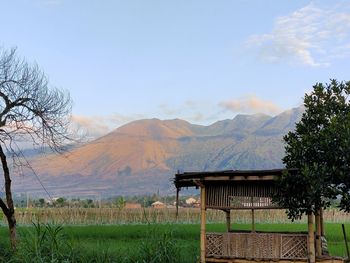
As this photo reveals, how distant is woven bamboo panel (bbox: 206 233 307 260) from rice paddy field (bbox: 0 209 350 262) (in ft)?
2.67

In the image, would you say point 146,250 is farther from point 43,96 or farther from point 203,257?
point 43,96

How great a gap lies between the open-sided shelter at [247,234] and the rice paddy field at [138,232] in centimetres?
90

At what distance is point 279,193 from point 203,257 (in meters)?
2.27

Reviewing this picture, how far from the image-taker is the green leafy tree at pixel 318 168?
496 inches

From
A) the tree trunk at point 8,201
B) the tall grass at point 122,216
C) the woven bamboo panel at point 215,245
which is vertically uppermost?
the tree trunk at point 8,201

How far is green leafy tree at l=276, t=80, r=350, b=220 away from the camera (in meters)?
12.6

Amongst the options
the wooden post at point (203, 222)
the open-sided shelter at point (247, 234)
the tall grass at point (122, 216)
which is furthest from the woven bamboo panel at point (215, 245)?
the tall grass at point (122, 216)

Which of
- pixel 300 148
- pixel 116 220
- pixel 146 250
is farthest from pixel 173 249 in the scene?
pixel 116 220

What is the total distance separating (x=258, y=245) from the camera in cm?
1320

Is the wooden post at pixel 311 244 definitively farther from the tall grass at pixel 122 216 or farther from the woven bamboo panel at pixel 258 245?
the tall grass at pixel 122 216

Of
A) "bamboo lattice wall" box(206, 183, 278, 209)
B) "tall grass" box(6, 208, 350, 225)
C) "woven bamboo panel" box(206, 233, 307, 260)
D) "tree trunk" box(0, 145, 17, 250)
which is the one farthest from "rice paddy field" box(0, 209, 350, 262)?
"bamboo lattice wall" box(206, 183, 278, 209)

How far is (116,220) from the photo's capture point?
125 ft

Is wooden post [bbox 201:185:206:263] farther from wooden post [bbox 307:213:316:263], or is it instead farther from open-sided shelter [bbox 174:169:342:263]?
wooden post [bbox 307:213:316:263]

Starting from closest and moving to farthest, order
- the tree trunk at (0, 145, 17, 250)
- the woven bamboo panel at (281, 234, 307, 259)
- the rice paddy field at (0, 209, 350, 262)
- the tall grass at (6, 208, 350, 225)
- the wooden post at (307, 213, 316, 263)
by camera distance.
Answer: the rice paddy field at (0, 209, 350, 262)
the wooden post at (307, 213, 316, 263)
the woven bamboo panel at (281, 234, 307, 259)
the tree trunk at (0, 145, 17, 250)
the tall grass at (6, 208, 350, 225)
